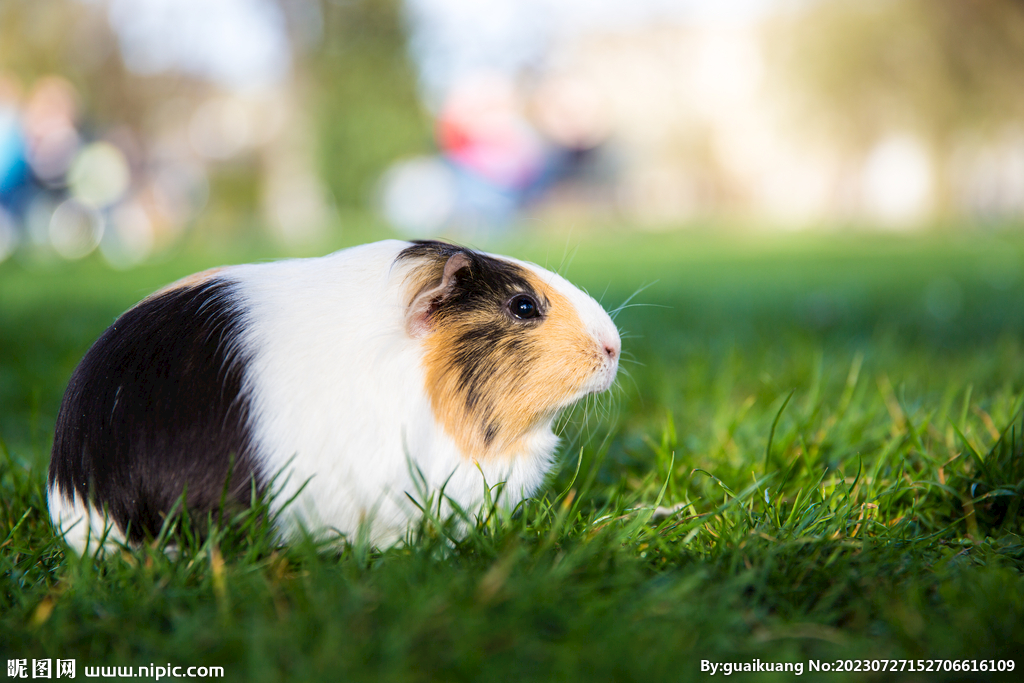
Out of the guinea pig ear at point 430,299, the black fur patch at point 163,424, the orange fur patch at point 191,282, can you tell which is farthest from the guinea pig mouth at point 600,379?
the orange fur patch at point 191,282

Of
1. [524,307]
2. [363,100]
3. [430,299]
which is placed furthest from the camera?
[363,100]

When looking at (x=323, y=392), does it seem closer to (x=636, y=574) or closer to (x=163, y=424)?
→ (x=163, y=424)

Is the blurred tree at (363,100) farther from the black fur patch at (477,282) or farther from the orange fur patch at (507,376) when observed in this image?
the orange fur patch at (507,376)

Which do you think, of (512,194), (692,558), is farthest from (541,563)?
(512,194)

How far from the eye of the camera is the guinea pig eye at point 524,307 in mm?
1741

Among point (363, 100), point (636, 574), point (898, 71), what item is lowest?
point (636, 574)

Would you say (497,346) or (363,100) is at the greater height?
(363,100)

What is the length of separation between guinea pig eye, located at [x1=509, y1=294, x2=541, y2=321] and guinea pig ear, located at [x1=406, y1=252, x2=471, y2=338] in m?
0.16

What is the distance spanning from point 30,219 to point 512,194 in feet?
28.9

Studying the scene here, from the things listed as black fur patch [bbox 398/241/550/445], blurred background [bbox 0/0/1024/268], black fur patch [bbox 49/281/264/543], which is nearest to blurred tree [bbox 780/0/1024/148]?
blurred background [bbox 0/0/1024/268]

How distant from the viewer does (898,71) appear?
42.4 feet

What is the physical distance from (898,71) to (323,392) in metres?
14.6

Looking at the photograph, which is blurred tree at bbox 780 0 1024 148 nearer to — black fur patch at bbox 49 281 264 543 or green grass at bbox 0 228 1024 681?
green grass at bbox 0 228 1024 681

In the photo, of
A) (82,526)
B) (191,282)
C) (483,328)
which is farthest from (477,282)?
(82,526)
